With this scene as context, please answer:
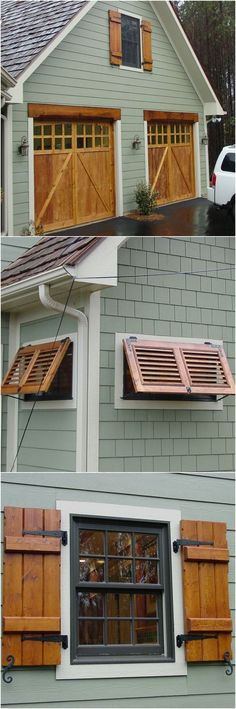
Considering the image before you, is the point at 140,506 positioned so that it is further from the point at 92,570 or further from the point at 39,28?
the point at 39,28

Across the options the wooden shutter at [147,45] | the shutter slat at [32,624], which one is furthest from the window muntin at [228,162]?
the shutter slat at [32,624]

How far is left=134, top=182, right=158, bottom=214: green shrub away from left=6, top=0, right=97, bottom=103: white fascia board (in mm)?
1447

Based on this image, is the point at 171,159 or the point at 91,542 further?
the point at 171,159

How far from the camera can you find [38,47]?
629 cm

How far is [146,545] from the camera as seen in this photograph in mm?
4430

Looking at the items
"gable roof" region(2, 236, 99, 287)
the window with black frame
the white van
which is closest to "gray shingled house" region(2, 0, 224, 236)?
"gable roof" region(2, 236, 99, 287)

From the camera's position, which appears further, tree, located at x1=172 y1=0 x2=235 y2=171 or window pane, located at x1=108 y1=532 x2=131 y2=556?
tree, located at x1=172 y1=0 x2=235 y2=171

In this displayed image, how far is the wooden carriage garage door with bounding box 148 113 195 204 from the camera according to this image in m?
7.40

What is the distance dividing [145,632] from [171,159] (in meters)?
4.80

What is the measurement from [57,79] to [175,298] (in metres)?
2.40

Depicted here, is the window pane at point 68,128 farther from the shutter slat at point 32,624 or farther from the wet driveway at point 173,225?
the shutter slat at point 32,624

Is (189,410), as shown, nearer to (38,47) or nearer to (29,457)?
(29,457)

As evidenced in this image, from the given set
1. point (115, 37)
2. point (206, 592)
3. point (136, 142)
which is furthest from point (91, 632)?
point (115, 37)

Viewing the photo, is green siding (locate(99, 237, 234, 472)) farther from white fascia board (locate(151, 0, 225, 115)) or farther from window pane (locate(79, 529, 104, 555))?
white fascia board (locate(151, 0, 225, 115))
